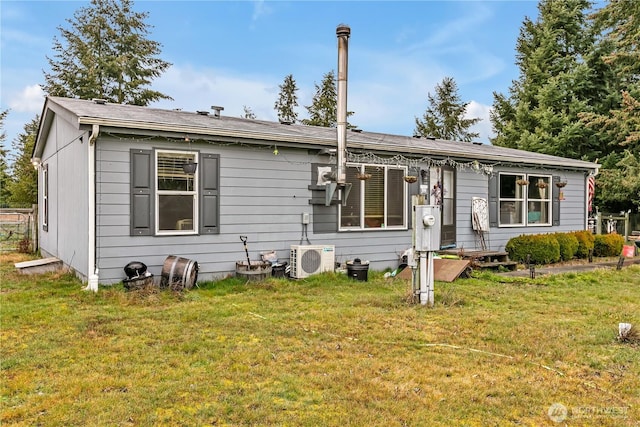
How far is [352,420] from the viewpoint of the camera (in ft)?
9.40

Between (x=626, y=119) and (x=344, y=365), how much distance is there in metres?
18.8

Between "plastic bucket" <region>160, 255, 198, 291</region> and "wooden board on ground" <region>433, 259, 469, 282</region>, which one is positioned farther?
"wooden board on ground" <region>433, 259, 469, 282</region>

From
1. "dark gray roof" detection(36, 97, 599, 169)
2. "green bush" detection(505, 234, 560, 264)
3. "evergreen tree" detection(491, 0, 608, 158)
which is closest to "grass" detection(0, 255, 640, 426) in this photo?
"dark gray roof" detection(36, 97, 599, 169)

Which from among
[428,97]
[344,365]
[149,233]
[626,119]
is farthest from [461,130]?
[344,365]

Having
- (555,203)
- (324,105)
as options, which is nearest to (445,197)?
(555,203)

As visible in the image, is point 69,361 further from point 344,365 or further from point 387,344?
point 387,344

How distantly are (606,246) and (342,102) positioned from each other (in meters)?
8.03

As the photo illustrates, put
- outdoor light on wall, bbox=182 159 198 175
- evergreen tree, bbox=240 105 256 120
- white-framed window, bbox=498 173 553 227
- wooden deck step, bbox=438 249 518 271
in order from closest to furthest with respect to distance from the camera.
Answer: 1. outdoor light on wall, bbox=182 159 198 175
2. wooden deck step, bbox=438 249 518 271
3. white-framed window, bbox=498 173 553 227
4. evergreen tree, bbox=240 105 256 120

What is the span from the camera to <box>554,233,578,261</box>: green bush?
10.7 m

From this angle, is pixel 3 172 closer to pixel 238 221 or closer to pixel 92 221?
pixel 92 221

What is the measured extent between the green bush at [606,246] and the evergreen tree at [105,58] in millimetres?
19816

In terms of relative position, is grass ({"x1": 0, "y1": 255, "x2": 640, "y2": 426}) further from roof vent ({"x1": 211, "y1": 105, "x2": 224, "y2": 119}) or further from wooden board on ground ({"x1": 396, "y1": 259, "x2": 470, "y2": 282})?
roof vent ({"x1": 211, "y1": 105, "x2": 224, "y2": 119})

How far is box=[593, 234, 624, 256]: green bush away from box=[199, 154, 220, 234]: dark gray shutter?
30.7 feet

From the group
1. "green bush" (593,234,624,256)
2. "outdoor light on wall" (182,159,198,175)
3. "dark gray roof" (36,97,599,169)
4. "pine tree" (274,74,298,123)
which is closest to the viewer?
"dark gray roof" (36,97,599,169)
